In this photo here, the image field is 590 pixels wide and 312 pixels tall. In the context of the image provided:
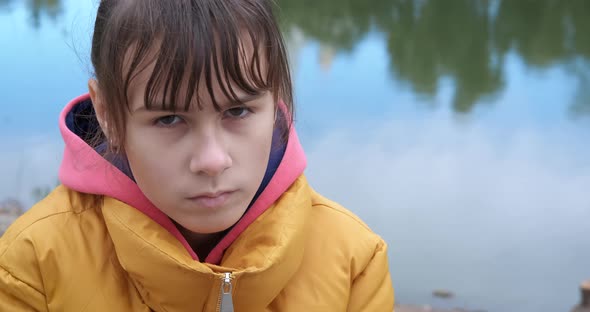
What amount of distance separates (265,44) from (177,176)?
230 mm

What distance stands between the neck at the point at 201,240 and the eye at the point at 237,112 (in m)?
0.28

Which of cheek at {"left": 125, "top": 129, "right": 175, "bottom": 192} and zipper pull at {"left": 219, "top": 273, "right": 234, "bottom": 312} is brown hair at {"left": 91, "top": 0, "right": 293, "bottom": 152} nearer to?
cheek at {"left": 125, "top": 129, "right": 175, "bottom": 192}

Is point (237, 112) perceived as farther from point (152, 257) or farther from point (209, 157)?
point (152, 257)

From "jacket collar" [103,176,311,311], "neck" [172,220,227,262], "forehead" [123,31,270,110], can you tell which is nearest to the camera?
"forehead" [123,31,270,110]

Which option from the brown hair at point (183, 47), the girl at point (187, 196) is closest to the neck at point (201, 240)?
the girl at point (187, 196)

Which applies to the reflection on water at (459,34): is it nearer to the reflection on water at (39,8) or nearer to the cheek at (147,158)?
the reflection on water at (39,8)

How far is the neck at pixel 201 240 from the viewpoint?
1355 mm

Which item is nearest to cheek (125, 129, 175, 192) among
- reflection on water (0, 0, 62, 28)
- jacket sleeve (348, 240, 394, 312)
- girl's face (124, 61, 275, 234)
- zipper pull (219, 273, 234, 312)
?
girl's face (124, 61, 275, 234)

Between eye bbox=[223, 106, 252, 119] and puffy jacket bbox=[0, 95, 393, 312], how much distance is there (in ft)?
0.60

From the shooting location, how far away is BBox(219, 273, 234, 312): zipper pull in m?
1.22

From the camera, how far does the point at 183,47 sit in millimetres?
1077

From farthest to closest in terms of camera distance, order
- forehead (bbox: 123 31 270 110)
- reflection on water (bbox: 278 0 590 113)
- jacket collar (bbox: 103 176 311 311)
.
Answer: reflection on water (bbox: 278 0 590 113) → jacket collar (bbox: 103 176 311 311) → forehead (bbox: 123 31 270 110)

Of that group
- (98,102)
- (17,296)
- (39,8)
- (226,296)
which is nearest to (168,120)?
(98,102)

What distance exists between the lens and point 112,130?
4.01 feet
